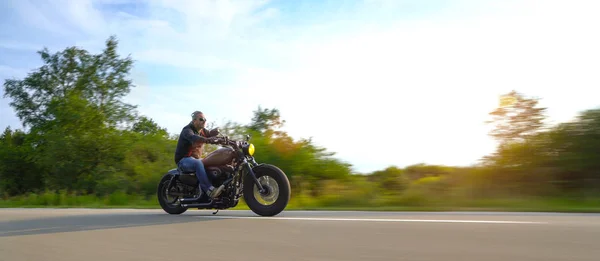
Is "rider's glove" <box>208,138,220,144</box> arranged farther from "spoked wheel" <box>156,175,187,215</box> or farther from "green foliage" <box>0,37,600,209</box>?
"green foliage" <box>0,37,600,209</box>

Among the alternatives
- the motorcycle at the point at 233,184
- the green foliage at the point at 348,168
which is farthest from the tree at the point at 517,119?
the motorcycle at the point at 233,184

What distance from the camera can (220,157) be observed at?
368 inches

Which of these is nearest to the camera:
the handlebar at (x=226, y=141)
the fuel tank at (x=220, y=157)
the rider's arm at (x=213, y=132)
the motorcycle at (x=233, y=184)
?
the motorcycle at (x=233, y=184)

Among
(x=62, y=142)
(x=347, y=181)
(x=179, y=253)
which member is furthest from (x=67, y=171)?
(x=179, y=253)

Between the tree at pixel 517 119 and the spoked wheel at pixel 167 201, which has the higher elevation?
the tree at pixel 517 119

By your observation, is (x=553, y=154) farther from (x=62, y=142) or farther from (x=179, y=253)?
(x=62, y=142)

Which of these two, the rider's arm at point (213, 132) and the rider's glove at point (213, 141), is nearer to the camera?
the rider's glove at point (213, 141)

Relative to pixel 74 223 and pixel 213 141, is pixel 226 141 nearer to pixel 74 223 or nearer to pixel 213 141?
pixel 213 141

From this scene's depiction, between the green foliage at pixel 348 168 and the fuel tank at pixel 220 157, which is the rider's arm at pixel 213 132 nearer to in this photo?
the fuel tank at pixel 220 157

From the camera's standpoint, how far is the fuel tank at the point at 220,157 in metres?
9.27

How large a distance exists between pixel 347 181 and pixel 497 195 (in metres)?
4.77

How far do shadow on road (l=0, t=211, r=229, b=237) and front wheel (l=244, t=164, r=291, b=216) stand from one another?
0.83m

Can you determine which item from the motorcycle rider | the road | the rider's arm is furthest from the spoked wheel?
the road

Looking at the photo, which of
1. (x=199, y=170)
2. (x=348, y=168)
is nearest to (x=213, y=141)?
(x=199, y=170)
